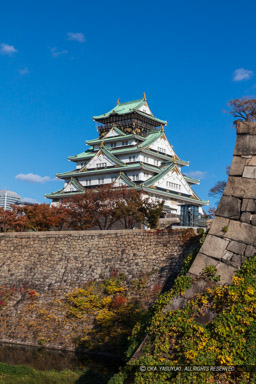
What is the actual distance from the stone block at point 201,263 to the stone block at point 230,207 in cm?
83

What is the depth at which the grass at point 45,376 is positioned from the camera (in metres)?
14.3

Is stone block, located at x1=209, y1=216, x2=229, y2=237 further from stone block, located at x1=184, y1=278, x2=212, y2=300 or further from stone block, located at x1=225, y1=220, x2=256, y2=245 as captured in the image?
stone block, located at x1=184, y1=278, x2=212, y2=300

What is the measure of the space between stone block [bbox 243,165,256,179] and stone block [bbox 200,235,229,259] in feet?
4.08

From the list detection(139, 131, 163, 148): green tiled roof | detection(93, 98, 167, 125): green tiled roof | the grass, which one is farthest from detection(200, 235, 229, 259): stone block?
detection(93, 98, 167, 125): green tiled roof

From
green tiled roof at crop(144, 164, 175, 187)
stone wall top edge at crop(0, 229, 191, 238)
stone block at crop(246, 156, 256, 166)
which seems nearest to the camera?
stone block at crop(246, 156, 256, 166)

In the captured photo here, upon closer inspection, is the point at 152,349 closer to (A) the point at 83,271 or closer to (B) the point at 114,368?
(B) the point at 114,368

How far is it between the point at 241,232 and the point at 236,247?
279mm

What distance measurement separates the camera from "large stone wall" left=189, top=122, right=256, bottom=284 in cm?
742

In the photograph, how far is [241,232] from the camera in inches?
297

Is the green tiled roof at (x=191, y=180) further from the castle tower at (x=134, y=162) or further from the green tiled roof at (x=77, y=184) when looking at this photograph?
the green tiled roof at (x=77, y=184)

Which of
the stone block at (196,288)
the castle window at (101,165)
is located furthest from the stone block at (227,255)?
the castle window at (101,165)

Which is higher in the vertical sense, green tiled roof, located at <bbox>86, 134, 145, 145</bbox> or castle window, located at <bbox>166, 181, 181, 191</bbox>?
green tiled roof, located at <bbox>86, 134, 145, 145</bbox>

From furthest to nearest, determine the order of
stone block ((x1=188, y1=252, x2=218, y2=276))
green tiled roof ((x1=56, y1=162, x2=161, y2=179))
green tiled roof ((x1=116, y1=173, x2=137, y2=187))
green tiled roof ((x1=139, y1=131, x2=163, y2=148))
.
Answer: green tiled roof ((x1=139, y1=131, x2=163, y2=148)) → green tiled roof ((x1=56, y1=162, x2=161, y2=179)) → green tiled roof ((x1=116, y1=173, x2=137, y2=187)) → stone block ((x1=188, y1=252, x2=218, y2=276))

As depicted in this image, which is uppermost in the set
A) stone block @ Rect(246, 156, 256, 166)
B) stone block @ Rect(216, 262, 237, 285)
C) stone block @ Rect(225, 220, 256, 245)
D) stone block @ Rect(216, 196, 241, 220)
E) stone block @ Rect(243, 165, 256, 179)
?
stone block @ Rect(246, 156, 256, 166)
